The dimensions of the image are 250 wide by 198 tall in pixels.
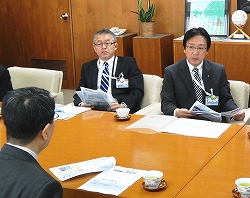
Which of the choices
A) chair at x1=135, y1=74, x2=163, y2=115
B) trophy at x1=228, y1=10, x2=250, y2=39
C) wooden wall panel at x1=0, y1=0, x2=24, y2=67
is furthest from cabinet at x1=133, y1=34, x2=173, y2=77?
wooden wall panel at x1=0, y1=0, x2=24, y2=67

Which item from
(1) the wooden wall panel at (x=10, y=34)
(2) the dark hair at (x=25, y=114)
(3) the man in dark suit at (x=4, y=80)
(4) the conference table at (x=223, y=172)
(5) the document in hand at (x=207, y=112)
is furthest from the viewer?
(1) the wooden wall panel at (x=10, y=34)

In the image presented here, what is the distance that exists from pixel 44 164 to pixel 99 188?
19.6 inches

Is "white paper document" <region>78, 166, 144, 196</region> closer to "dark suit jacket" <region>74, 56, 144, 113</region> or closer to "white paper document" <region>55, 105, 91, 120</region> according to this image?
"white paper document" <region>55, 105, 91, 120</region>

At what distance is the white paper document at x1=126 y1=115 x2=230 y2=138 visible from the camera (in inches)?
127

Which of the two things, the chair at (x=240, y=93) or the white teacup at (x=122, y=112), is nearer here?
the white teacup at (x=122, y=112)

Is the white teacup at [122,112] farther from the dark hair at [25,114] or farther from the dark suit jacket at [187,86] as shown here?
the dark hair at [25,114]

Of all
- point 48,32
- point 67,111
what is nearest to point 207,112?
point 67,111

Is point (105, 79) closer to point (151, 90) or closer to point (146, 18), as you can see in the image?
point (151, 90)

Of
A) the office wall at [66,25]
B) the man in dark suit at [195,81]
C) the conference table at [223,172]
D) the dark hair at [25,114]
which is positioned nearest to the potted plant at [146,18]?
the office wall at [66,25]

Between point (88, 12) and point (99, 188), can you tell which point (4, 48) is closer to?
point (88, 12)

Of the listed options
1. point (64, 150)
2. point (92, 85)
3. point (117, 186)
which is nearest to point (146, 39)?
point (92, 85)

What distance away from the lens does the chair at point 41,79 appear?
490 centimetres

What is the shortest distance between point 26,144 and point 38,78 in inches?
118

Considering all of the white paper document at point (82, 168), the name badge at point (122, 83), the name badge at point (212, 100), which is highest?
the name badge at point (122, 83)
